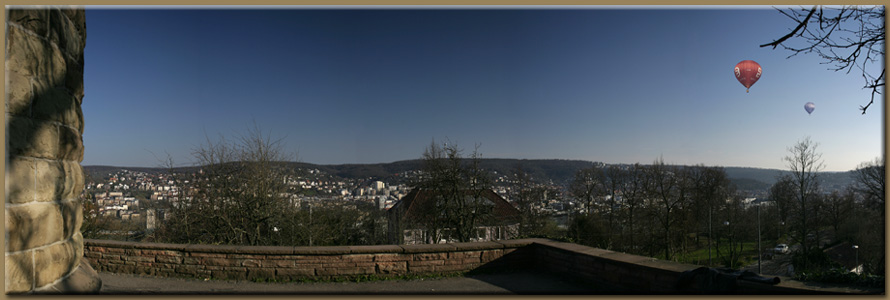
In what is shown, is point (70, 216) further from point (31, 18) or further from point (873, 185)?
point (873, 185)

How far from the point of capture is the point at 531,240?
7160 millimetres

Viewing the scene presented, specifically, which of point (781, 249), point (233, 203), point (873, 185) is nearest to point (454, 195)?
point (233, 203)

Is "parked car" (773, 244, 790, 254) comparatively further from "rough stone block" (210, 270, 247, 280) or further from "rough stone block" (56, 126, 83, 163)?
"rough stone block" (56, 126, 83, 163)

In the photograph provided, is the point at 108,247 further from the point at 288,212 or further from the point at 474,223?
the point at 474,223

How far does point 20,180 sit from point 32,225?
20 centimetres

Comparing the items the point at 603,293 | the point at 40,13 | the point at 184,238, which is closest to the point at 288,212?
the point at 184,238

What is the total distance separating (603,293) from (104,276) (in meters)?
6.53

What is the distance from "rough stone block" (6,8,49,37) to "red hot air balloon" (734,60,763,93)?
17.8 metres

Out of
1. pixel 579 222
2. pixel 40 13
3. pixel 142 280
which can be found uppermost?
pixel 40 13

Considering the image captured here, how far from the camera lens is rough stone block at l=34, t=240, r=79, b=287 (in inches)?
79.9

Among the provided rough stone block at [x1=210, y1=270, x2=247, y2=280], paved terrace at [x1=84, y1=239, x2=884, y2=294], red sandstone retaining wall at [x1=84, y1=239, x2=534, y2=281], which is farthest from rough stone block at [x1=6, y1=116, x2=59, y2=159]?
rough stone block at [x1=210, y1=270, x2=247, y2=280]

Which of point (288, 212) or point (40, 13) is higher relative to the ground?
point (40, 13)

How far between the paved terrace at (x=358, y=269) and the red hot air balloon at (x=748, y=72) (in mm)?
11599

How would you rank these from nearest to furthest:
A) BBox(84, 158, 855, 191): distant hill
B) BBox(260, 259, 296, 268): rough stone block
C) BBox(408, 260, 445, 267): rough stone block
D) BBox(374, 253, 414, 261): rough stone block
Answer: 1. BBox(260, 259, 296, 268): rough stone block
2. BBox(374, 253, 414, 261): rough stone block
3. BBox(408, 260, 445, 267): rough stone block
4. BBox(84, 158, 855, 191): distant hill
